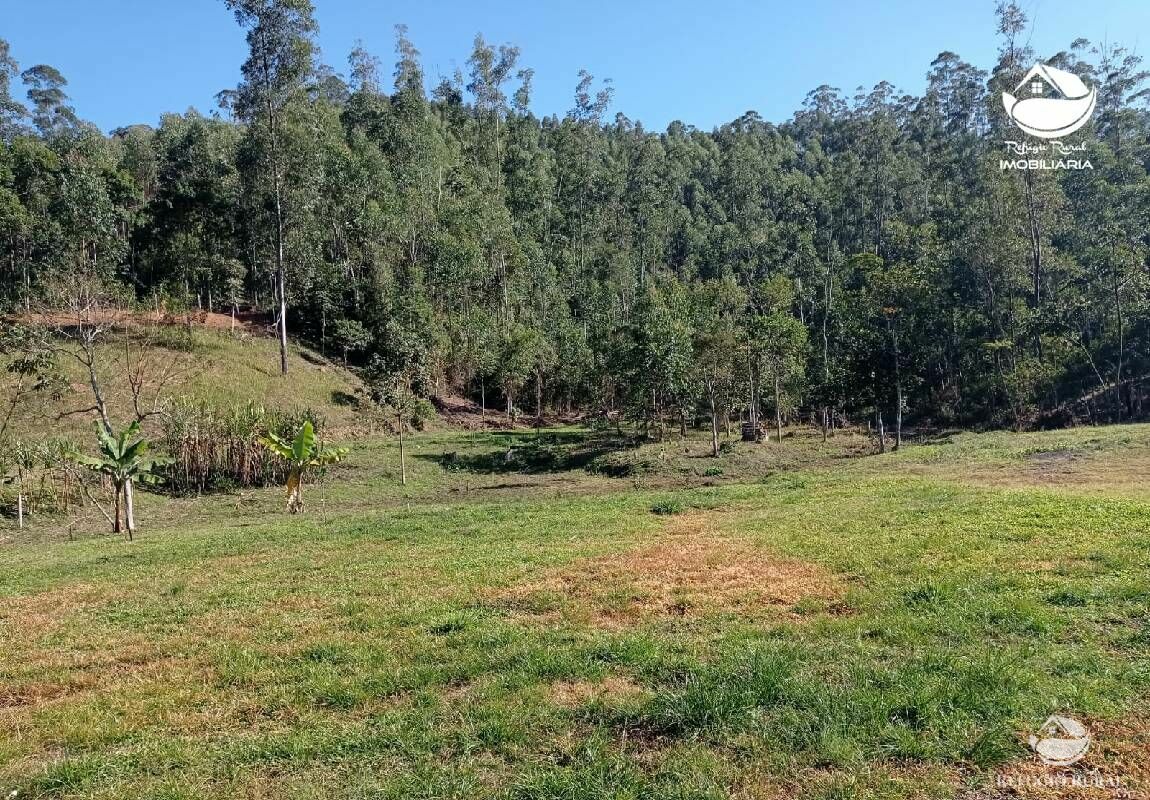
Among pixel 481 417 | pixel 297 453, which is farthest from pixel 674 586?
pixel 481 417

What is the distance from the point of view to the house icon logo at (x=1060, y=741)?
4.72 m

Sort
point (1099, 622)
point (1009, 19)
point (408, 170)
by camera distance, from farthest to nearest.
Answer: point (408, 170) → point (1009, 19) → point (1099, 622)

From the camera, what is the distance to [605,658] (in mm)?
6953

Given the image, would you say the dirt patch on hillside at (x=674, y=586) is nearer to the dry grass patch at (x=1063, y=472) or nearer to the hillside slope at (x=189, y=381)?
the dry grass patch at (x=1063, y=472)

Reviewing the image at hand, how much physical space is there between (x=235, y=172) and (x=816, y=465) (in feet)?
149

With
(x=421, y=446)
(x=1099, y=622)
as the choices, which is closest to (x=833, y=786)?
(x=1099, y=622)

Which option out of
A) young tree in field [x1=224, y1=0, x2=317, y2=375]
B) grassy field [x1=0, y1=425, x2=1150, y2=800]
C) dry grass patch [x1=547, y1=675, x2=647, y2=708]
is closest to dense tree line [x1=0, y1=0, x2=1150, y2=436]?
young tree in field [x1=224, y1=0, x2=317, y2=375]

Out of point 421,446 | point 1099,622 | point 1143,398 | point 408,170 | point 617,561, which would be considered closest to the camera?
point 1099,622

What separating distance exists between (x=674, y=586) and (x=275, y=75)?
43.3 metres

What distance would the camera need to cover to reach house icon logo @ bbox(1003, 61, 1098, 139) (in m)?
47.0

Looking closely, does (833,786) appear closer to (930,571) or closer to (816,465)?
(930,571)

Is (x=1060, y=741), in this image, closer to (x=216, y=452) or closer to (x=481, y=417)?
(x=216, y=452)

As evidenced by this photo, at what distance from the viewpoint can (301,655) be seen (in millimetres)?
7551

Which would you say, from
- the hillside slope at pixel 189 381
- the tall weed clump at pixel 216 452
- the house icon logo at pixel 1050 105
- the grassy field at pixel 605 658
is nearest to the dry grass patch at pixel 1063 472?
the grassy field at pixel 605 658
